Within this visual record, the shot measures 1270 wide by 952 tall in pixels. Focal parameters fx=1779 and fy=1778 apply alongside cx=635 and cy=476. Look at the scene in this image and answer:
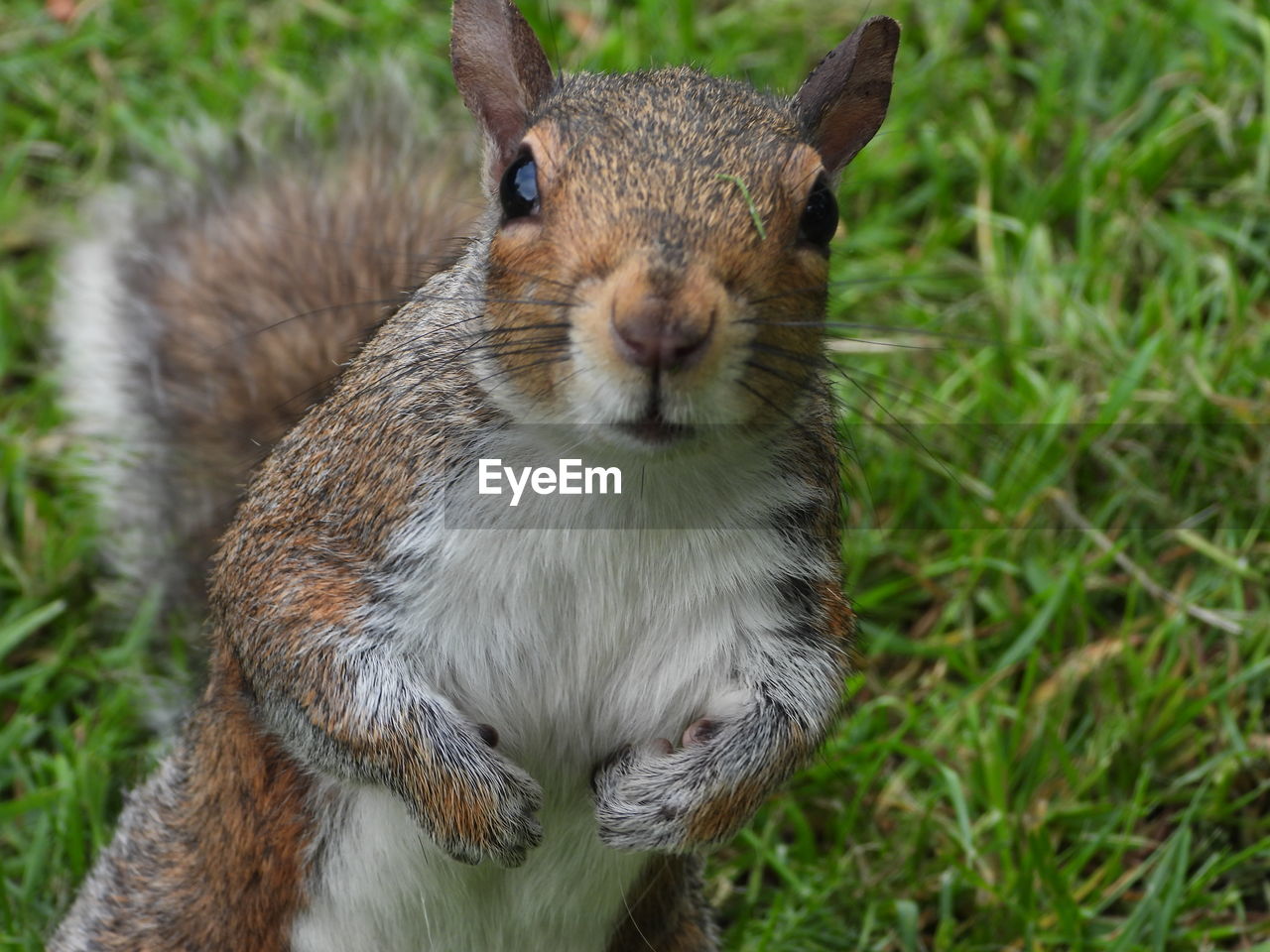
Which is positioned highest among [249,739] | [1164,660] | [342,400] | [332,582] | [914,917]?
[342,400]

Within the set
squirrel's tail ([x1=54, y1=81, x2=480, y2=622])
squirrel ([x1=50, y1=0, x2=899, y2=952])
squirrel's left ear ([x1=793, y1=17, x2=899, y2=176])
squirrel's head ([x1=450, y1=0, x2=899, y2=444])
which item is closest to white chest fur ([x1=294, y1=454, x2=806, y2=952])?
squirrel ([x1=50, y1=0, x2=899, y2=952])

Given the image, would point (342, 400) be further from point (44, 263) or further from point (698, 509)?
point (44, 263)

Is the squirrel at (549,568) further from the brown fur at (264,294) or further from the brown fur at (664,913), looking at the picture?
the brown fur at (264,294)

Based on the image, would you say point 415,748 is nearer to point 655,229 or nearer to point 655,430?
point 655,430

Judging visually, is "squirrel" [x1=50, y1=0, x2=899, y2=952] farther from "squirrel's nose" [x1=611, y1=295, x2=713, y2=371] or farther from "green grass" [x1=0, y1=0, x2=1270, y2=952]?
"green grass" [x1=0, y1=0, x2=1270, y2=952]

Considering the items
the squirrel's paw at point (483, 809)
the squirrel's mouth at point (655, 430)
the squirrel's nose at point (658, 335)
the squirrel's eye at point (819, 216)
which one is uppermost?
the squirrel's eye at point (819, 216)

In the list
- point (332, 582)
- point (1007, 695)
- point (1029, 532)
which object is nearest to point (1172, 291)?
point (1029, 532)

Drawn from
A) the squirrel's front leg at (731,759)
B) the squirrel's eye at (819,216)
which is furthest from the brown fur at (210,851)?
the squirrel's eye at (819,216)
